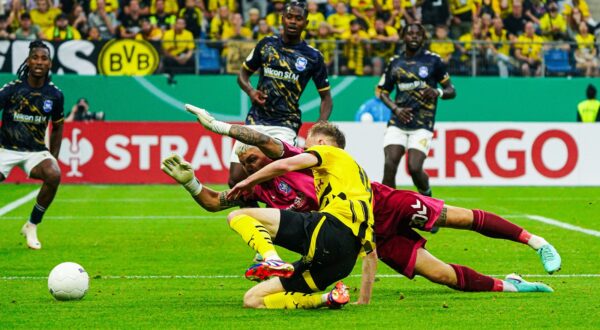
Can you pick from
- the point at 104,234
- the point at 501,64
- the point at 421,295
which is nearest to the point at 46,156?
the point at 104,234

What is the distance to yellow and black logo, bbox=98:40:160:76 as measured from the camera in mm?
23484

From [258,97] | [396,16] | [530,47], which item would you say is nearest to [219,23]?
[396,16]

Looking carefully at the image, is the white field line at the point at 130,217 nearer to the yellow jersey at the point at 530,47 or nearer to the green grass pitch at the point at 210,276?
the green grass pitch at the point at 210,276

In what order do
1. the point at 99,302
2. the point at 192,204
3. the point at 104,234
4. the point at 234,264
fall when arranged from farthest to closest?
the point at 192,204 < the point at 104,234 < the point at 234,264 < the point at 99,302

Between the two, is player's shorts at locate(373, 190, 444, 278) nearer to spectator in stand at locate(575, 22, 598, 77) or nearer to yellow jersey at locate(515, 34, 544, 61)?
yellow jersey at locate(515, 34, 544, 61)

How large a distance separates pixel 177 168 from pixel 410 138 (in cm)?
628

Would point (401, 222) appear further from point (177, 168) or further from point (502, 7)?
point (502, 7)

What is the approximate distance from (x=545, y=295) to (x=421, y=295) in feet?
2.97

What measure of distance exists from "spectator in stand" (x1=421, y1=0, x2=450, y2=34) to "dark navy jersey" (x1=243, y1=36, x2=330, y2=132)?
14.6 meters

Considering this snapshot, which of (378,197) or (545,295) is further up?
(378,197)

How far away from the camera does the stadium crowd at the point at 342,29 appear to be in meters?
24.0

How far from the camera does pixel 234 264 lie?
10930 millimetres

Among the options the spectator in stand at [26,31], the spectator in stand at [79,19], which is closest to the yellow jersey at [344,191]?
the spectator in stand at [26,31]

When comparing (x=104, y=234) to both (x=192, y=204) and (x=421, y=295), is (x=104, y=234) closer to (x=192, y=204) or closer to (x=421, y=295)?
(x=192, y=204)
